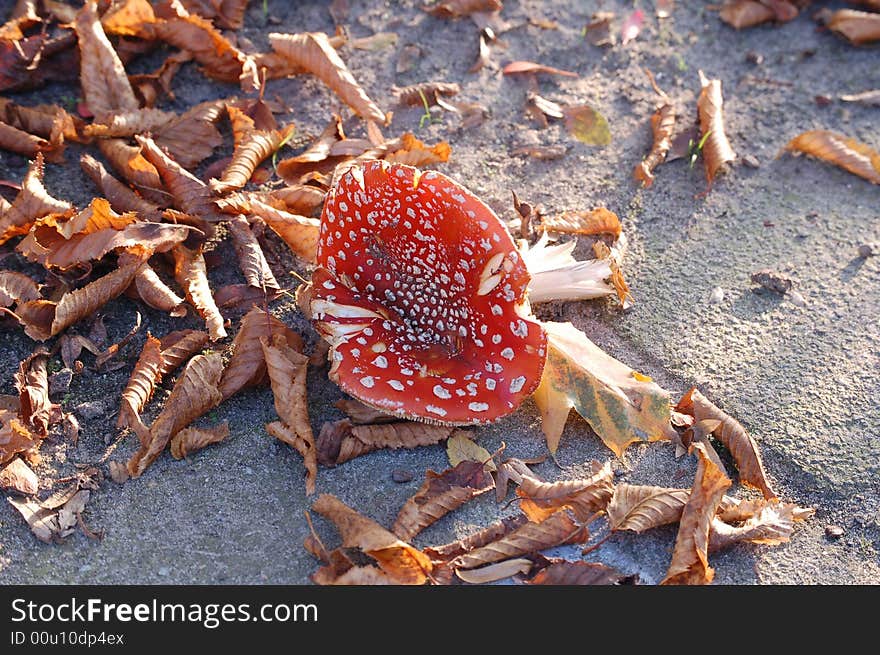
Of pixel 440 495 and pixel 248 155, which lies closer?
pixel 440 495

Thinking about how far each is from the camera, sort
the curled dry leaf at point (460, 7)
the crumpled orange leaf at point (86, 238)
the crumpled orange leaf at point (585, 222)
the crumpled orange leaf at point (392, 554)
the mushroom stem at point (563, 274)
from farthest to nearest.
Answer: the curled dry leaf at point (460, 7) < the crumpled orange leaf at point (585, 222) < the mushroom stem at point (563, 274) < the crumpled orange leaf at point (86, 238) < the crumpled orange leaf at point (392, 554)

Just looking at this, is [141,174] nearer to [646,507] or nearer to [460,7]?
[460,7]

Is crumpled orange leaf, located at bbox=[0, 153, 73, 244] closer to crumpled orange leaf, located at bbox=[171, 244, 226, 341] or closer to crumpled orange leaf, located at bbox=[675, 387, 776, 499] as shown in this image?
crumpled orange leaf, located at bbox=[171, 244, 226, 341]

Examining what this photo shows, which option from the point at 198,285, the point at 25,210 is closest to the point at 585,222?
the point at 198,285

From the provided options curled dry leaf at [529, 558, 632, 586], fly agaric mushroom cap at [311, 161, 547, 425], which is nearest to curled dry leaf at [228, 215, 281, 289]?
fly agaric mushroom cap at [311, 161, 547, 425]

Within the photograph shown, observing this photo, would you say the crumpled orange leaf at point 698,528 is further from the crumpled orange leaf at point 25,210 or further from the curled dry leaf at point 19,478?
the crumpled orange leaf at point 25,210

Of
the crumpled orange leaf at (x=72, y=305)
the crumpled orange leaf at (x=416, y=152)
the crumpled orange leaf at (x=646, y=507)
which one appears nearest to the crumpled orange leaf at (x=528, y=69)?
the crumpled orange leaf at (x=416, y=152)
